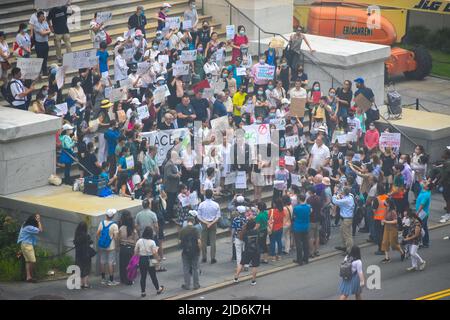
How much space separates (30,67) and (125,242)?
661 cm

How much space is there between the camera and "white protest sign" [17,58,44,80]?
114 feet

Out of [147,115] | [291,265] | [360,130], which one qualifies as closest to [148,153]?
[147,115]

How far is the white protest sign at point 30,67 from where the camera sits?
34.8 meters

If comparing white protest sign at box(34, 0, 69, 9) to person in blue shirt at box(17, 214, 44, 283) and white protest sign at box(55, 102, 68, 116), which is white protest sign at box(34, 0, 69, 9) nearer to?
white protest sign at box(55, 102, 68, 116)

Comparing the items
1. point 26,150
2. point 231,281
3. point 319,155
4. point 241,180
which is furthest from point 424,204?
point 26,150

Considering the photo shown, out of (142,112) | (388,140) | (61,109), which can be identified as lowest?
(388,140)

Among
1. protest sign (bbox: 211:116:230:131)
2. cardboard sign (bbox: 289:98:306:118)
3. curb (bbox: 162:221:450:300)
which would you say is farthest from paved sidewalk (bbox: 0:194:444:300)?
cardboard sign (bbox: 289:98:306:118)

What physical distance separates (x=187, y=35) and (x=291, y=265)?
9.30 metres

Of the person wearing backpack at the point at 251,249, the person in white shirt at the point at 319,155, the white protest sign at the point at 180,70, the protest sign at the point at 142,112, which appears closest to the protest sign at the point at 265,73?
the white protest sign at the point at 180,70

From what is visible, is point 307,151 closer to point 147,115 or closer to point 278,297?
point 147,115

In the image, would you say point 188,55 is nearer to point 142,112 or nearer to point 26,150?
point 142,112

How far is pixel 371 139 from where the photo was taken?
121ft

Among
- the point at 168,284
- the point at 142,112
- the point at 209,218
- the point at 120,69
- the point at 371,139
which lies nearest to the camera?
the point at 168,284

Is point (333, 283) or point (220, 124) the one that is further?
point (220, 124)
